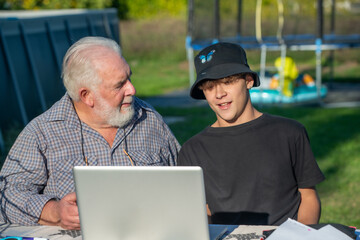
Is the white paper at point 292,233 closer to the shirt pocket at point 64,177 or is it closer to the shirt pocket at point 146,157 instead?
the shirt pocket at point 146,157

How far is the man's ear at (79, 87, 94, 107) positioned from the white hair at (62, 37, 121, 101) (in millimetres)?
24

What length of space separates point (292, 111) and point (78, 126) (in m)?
7.59

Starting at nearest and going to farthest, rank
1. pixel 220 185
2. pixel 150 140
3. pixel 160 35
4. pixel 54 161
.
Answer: pixel 220 185, pixel 54 161, pixel 150 140, pixel 160 35

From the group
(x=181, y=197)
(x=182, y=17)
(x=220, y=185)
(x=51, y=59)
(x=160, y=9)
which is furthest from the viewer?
(x=160, y=9)

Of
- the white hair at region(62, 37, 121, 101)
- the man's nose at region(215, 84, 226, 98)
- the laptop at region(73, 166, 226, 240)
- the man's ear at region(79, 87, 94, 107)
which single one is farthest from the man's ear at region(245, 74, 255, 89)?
the laptop at region(73, 166, 226, 240)

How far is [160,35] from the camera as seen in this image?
22.7 metres

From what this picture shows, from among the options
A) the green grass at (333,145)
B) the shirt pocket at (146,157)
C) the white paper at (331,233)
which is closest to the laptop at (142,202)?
the white paper at (331,233)

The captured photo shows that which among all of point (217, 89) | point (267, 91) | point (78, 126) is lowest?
point (267, 91)

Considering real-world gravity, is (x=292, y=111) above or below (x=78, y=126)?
below

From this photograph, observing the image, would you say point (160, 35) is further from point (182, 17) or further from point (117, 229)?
point (117, 229)

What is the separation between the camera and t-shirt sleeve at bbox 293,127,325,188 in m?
2.88

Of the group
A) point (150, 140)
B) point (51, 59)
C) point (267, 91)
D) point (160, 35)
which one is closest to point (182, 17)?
point (160, 35)

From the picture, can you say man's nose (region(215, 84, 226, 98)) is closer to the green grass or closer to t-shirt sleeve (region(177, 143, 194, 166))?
t-shirt sleeve (region(177, 143, 194, 166))

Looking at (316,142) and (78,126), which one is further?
(316,142)
